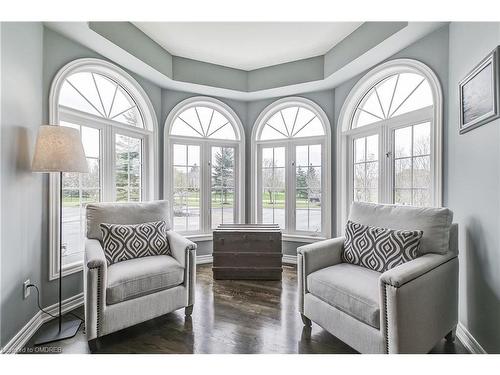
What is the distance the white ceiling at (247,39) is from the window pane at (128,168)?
3.79 ft

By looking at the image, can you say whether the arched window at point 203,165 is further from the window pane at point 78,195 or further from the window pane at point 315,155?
the window pane at point 315,155

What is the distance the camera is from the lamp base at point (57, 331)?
1.74m

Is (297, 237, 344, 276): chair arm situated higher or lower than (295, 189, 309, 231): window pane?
lower

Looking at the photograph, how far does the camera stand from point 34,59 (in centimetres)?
191

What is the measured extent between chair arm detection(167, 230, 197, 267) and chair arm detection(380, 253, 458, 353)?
140cm

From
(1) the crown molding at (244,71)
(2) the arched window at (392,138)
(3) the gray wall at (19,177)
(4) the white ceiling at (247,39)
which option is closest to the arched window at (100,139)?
(3) the gray wall at (19,177)

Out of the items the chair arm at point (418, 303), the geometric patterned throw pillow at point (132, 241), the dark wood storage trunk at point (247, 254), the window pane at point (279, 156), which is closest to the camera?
the chair arm at point (418, 303)

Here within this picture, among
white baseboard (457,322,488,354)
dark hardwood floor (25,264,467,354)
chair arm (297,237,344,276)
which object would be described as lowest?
dark hardwood floor (25,264,467,354)

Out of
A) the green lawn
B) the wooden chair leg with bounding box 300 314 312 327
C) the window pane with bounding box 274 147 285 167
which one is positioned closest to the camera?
the wooden chair leg with bounding box 300 314 312 327

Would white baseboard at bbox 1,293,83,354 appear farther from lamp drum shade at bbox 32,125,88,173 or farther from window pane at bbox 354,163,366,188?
window pane at bbox 354,163,366,188

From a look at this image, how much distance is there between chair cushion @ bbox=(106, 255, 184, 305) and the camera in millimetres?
A: 1694

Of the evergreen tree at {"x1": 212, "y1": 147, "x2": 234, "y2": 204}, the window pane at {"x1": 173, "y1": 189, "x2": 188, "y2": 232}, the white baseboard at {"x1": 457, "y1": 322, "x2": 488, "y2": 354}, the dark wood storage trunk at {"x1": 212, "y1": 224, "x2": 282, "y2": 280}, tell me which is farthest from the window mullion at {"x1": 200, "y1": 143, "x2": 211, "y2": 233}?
the white baseboard at {"x1": 457, "y1": 322, "x2": 488, "y2": 354}
